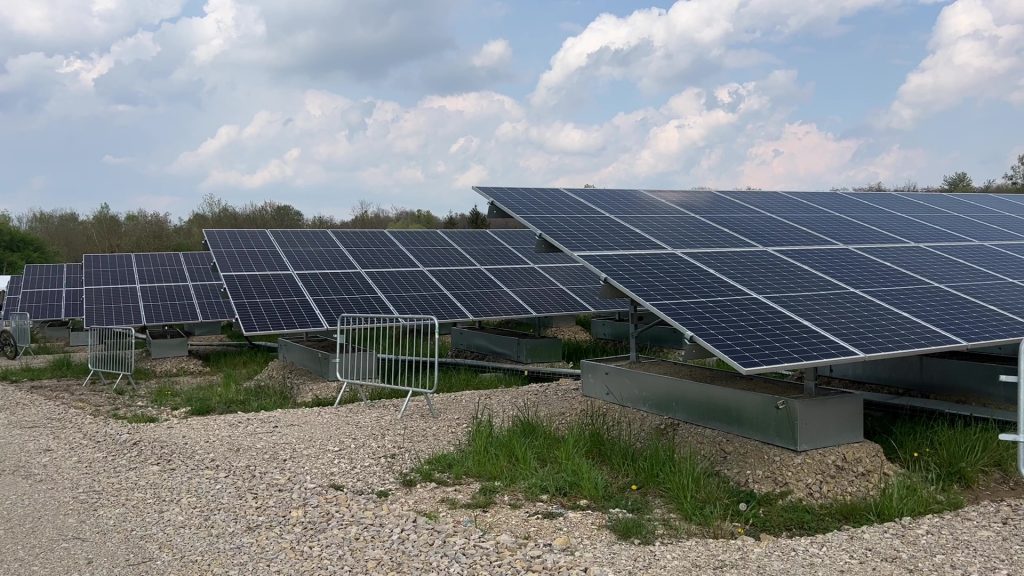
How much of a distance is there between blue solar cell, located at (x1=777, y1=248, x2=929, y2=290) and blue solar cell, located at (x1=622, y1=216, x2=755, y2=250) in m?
0.81

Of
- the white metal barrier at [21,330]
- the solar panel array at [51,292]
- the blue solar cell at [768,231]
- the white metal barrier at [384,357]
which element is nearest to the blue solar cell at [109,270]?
the solar panel array at [51,292]

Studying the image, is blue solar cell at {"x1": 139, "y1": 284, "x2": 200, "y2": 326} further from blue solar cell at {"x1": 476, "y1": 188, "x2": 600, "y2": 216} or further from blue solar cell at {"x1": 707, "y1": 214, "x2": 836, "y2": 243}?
blue solar cell at {"x1": 707, "y1": 214, "x2": 836, "y2": 243}

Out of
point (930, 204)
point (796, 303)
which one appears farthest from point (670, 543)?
point (930, 204)

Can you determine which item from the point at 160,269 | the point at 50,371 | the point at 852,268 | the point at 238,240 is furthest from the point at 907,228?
the point at 160,269

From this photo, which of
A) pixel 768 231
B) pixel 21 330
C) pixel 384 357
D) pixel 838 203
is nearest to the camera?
pixel 768 231

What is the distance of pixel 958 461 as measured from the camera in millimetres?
8359

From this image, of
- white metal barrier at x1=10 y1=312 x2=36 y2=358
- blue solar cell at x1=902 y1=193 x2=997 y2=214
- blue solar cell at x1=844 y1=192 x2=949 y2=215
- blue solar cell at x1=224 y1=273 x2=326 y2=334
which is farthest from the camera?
white metal barrier at x1=10 y1=312 x2=36 y2=358

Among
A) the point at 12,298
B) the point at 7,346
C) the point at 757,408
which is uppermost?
the point at 12,298

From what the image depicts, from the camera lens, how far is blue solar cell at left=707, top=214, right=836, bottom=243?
12.1 m

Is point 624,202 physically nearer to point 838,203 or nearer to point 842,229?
point 842,229

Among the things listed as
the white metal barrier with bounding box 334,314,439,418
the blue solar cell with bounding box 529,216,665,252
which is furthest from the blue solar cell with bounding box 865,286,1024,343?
the white metal barrier with bounding box 334,314,439,418

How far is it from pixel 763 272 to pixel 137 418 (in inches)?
371

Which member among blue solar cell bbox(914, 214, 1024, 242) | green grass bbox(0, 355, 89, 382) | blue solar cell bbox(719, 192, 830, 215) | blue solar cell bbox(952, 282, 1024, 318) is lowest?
green grass bbox(0, 355, 89, 382)

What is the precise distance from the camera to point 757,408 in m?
8.54
